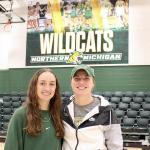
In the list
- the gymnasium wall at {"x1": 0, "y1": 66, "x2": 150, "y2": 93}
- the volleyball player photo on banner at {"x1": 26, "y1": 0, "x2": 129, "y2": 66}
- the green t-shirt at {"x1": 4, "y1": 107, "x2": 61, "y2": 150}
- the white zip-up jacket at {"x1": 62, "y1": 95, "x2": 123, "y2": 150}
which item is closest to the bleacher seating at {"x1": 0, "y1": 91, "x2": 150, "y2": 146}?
the gymnasium wall at {"x1": 0, "y1": 66, "x2": 150, "y2": 93}

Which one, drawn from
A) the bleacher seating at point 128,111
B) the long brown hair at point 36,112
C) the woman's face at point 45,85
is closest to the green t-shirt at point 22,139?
the long brown hair at point 36,112

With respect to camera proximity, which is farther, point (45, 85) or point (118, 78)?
point (118, 78)

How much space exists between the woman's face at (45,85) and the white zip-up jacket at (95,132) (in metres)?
0.19

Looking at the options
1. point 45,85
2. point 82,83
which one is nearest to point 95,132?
point 82,83

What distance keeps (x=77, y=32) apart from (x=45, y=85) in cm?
1083

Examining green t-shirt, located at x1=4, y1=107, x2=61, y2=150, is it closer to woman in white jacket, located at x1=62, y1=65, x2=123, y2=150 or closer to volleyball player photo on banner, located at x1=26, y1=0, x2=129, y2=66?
woman in white jacket, located at x1=62, y1=65, x2=123, y2=150

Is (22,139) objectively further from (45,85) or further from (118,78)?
(118,78)

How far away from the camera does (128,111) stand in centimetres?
1038

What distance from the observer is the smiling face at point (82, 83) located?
7.16 ft

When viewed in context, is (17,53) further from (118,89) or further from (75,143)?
(75,143)

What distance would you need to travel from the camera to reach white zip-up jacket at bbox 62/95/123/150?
214 cm

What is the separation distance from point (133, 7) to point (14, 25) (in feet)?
16.3

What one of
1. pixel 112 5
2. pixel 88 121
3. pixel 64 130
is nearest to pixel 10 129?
pixel 64 130

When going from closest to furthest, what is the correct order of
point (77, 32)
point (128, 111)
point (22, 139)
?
1. point (22, 139)
2. point (128, 111)
3. point (77, 32)
